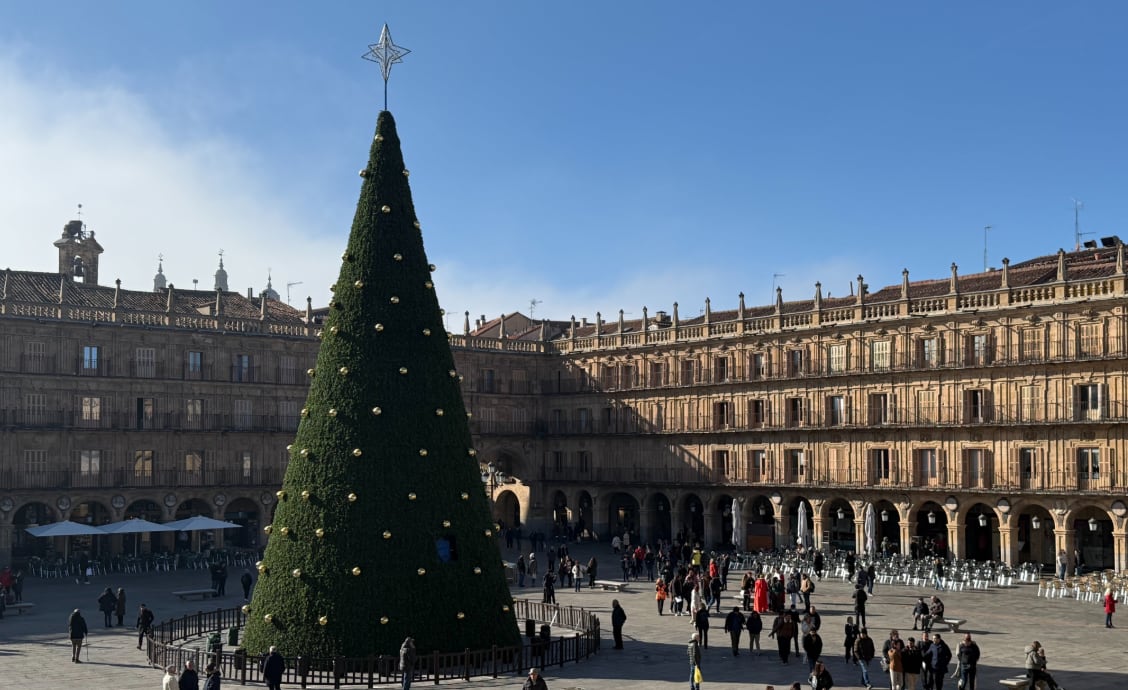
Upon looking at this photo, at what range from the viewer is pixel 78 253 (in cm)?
6844

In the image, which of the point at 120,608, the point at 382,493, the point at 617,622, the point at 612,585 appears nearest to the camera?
the point at 382,493

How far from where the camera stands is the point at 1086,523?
50.7 m

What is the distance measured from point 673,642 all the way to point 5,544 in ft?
114

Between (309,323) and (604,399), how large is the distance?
1700 centimetres

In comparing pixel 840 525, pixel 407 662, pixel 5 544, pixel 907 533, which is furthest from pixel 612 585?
pixel 5 544

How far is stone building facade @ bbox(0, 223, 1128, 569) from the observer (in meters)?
50.0

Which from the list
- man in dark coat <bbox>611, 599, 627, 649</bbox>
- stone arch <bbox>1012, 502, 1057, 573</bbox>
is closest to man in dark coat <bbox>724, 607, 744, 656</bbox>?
man in dark coat <bbox>611, 599, 627, 649</bbox>

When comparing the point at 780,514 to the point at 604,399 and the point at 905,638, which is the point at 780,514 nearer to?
the point at 604,399

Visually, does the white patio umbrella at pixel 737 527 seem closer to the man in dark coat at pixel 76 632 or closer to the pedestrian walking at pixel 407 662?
the man in dark coat at pixel 76 632

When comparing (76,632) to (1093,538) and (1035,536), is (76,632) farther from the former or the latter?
(1093,538)

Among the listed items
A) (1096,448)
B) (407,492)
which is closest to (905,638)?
(407,492)

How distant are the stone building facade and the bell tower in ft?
0.38

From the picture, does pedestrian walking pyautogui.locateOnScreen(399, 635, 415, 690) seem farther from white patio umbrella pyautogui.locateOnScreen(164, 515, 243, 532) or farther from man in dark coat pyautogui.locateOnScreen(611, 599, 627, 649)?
white patio umbrella pyautogui.locateOnScreen(164, 515, 243, 532)

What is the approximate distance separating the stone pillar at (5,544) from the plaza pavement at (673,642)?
7233 millimetres
